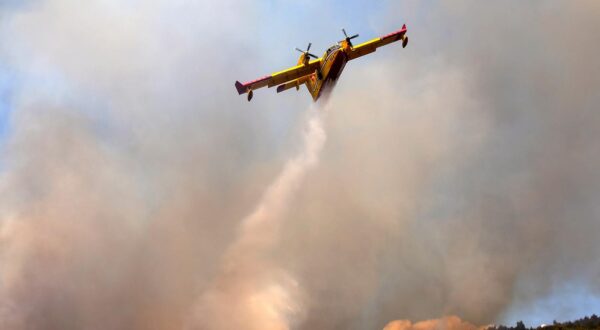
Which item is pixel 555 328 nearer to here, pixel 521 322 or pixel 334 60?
pixel 521 322

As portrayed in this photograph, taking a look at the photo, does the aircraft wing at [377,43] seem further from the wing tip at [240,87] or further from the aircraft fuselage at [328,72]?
the wing tip at [240,87]

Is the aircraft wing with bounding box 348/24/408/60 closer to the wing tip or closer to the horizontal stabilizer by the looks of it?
the horizontal stabilizer

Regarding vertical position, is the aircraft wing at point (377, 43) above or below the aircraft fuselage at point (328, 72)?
above

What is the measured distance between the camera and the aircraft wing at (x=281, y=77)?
8669 centimetres

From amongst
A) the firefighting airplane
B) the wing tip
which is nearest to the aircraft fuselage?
the firefighting airplane

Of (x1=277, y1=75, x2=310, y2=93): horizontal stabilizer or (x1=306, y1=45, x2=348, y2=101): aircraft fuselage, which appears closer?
(x1=306, y1=45, x2=348, y2=101): aircraft fuselage

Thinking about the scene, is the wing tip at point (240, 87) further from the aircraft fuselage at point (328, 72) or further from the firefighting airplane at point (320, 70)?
the aircraft fuselage at point (328, 72)

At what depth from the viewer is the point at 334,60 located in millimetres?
83125

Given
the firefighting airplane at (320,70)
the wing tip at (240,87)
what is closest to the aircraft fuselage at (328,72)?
the firefighting airplane at (320,70)

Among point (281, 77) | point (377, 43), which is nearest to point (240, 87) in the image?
point (281, 77)

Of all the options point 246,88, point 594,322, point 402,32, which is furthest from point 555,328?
point 246,88

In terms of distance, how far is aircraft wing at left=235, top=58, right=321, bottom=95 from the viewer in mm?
86688

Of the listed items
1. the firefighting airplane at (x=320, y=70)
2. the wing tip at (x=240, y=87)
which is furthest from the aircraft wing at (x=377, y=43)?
the wing tip at (x=240, y=87)

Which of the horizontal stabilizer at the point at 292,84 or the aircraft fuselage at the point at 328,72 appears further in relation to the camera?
the horizontal stabilizer at the point at 292,84
